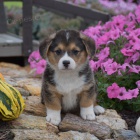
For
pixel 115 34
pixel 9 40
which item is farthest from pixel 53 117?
pixel 9 40

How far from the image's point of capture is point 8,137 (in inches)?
150

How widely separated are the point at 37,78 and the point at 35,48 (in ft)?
5.41

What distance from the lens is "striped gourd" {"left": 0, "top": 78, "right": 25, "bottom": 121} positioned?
12.8 ft

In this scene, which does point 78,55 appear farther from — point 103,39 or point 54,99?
point 103,39

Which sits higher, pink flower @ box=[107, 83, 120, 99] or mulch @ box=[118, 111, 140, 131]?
pink flower @ box=[107, 83, 120, 99]

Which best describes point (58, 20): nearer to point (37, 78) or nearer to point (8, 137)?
point (37, 78)

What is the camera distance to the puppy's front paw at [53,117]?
4.17m

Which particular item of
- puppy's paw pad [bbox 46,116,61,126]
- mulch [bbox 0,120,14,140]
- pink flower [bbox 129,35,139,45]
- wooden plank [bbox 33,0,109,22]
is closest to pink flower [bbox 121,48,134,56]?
pink flower [bbox 129,35,139,45]

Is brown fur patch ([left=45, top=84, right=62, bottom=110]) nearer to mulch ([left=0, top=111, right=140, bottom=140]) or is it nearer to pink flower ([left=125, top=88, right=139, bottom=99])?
mulch ([left=0, top=111, right=140, bottom=140])

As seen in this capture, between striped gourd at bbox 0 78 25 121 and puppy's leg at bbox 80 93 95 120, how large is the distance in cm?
65

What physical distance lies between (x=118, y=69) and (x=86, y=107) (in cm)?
97

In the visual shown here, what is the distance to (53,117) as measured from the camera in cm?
419

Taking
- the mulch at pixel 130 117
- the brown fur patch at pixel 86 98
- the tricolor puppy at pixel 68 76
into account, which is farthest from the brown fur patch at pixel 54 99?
the mulch at pixel 130 117

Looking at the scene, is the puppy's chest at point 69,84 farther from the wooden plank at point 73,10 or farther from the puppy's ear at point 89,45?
the wooden plank at point 73,10
